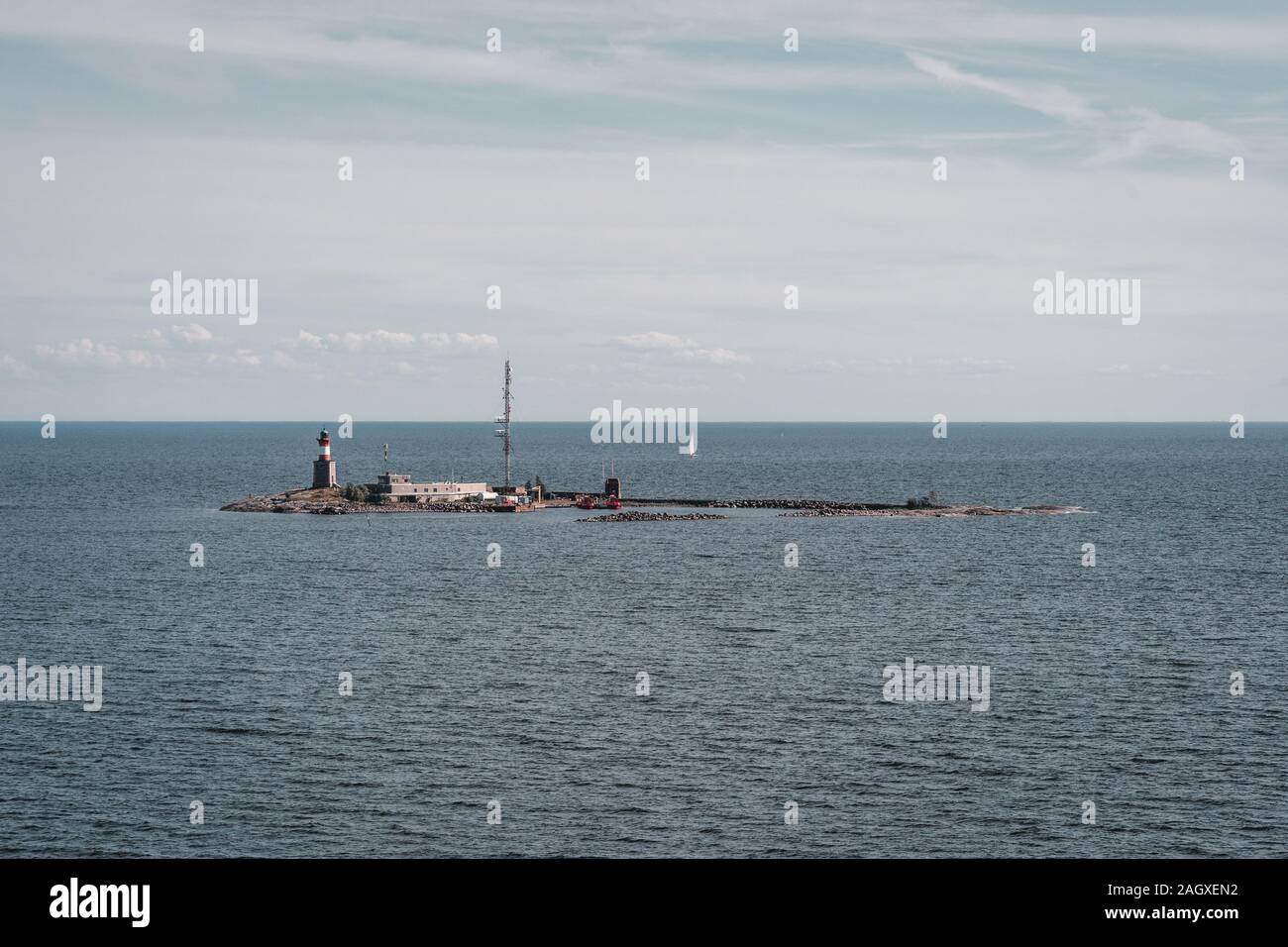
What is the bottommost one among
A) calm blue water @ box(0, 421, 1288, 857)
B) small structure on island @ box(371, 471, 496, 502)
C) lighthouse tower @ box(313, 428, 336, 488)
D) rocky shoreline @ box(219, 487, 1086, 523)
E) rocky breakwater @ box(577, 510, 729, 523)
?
calm blue water @ box(0, 421, 1288, 857)

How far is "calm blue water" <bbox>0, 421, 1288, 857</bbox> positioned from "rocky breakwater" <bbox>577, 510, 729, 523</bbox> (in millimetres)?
40602

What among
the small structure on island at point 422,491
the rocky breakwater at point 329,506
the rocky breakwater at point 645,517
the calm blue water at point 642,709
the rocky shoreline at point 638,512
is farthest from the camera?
the small structure on island at point 422,491

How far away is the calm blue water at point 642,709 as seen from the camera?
45812mm

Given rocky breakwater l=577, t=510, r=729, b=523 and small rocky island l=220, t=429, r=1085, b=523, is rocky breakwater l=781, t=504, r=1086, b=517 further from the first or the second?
rocky breakwater l=577, t=510, r=729, b=523

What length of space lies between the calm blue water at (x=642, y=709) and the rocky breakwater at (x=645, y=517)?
40.6 meters

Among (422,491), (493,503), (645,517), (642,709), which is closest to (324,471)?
(422,491)

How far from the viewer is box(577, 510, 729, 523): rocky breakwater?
6540 inches

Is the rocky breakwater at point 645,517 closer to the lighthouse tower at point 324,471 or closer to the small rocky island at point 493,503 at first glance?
the small rocky island at point 493,503

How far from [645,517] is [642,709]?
10647cm

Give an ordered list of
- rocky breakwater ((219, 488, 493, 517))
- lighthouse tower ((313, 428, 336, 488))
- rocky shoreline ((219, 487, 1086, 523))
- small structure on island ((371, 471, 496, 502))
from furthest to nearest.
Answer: lighthouse tower ((313, 428, 336, 488)) < small structure on island ((371, 471, 496, 502)) < rocky breakwater ((219, 488, 493, 517)) < rocky shoreline ((219, 487, 1086, 523))

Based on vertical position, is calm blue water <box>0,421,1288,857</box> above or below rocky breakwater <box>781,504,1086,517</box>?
below

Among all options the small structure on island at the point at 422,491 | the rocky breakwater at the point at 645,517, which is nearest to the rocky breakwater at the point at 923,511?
the rocky breakwater at the point at 645,517

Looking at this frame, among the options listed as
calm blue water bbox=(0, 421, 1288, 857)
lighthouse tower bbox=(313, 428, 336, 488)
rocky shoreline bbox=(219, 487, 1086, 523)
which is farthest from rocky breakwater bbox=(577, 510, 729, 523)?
lighthouse tower bbox=(313, 428, 336, 488)
